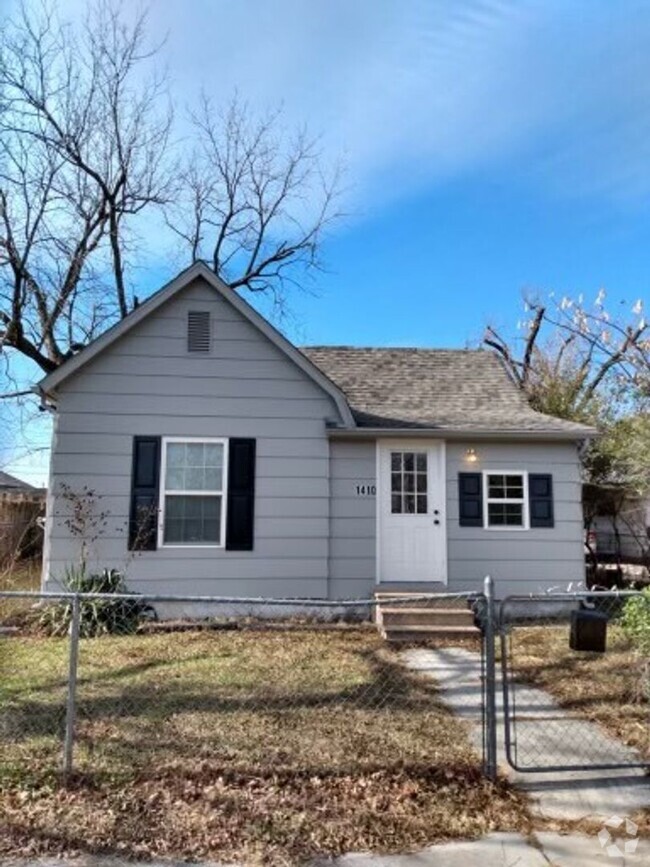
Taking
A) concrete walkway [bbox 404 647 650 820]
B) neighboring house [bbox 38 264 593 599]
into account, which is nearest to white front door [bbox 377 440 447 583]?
neighboring house [bbox 38 264 593 599]

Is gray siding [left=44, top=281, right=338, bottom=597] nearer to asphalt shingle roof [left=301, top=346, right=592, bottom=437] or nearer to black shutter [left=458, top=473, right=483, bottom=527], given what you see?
asphalt shingle roof [left=301, top=346, right=592, bottom=437]

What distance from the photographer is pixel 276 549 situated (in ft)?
31.0

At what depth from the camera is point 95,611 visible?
8414mm

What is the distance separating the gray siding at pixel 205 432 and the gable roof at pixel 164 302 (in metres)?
0.13

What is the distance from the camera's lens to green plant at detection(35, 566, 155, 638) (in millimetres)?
8328

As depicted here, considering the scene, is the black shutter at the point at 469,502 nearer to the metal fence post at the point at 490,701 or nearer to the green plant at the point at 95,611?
the green plant at the point at 95,611

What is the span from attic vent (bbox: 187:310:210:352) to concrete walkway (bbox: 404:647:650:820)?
5831mm

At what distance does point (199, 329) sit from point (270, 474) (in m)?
2.51

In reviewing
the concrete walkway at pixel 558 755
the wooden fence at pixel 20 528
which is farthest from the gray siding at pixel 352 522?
the wooden fence at pixel 20 528

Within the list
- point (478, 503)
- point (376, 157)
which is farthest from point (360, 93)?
point (478, 503)

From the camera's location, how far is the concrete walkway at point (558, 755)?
3.60 m

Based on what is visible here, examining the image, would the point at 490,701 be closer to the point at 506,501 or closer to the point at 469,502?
the point at 469,502

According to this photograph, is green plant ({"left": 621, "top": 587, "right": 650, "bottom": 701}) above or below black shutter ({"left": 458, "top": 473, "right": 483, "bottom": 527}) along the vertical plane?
below

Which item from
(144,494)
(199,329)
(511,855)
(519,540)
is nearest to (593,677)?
(519,540)
